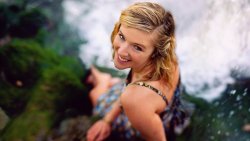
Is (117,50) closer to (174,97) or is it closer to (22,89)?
(174,97)

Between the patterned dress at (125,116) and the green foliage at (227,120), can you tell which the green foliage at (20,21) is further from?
the green foliage at (227,120)

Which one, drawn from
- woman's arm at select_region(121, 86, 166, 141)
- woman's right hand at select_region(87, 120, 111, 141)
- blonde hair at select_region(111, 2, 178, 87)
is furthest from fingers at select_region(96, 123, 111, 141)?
blonde hair at select_region(111, 2, 178, 87)

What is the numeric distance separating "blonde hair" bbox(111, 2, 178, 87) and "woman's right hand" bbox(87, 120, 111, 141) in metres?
0.31

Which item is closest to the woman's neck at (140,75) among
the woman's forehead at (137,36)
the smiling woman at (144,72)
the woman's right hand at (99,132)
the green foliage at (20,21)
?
the smiling woman at (144,72)

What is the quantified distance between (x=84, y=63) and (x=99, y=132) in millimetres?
302

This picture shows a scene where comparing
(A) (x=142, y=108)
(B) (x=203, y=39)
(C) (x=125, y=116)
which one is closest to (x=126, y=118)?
(C) (x=125, y=116)

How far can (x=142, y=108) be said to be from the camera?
1.02 meters

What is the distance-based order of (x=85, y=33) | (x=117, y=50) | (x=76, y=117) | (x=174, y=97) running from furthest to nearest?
(x=85, y=33) < (x=76, y=117) < (x=174, y=97) < (x=117, y=50)

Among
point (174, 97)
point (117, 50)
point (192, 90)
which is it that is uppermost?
point (117, 50)

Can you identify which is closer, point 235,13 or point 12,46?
point 235,13

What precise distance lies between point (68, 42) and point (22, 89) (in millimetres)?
225

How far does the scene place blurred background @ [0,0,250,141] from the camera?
49.8 inches

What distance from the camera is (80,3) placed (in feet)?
4.86

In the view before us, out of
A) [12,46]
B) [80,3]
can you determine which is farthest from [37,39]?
[80,3]
